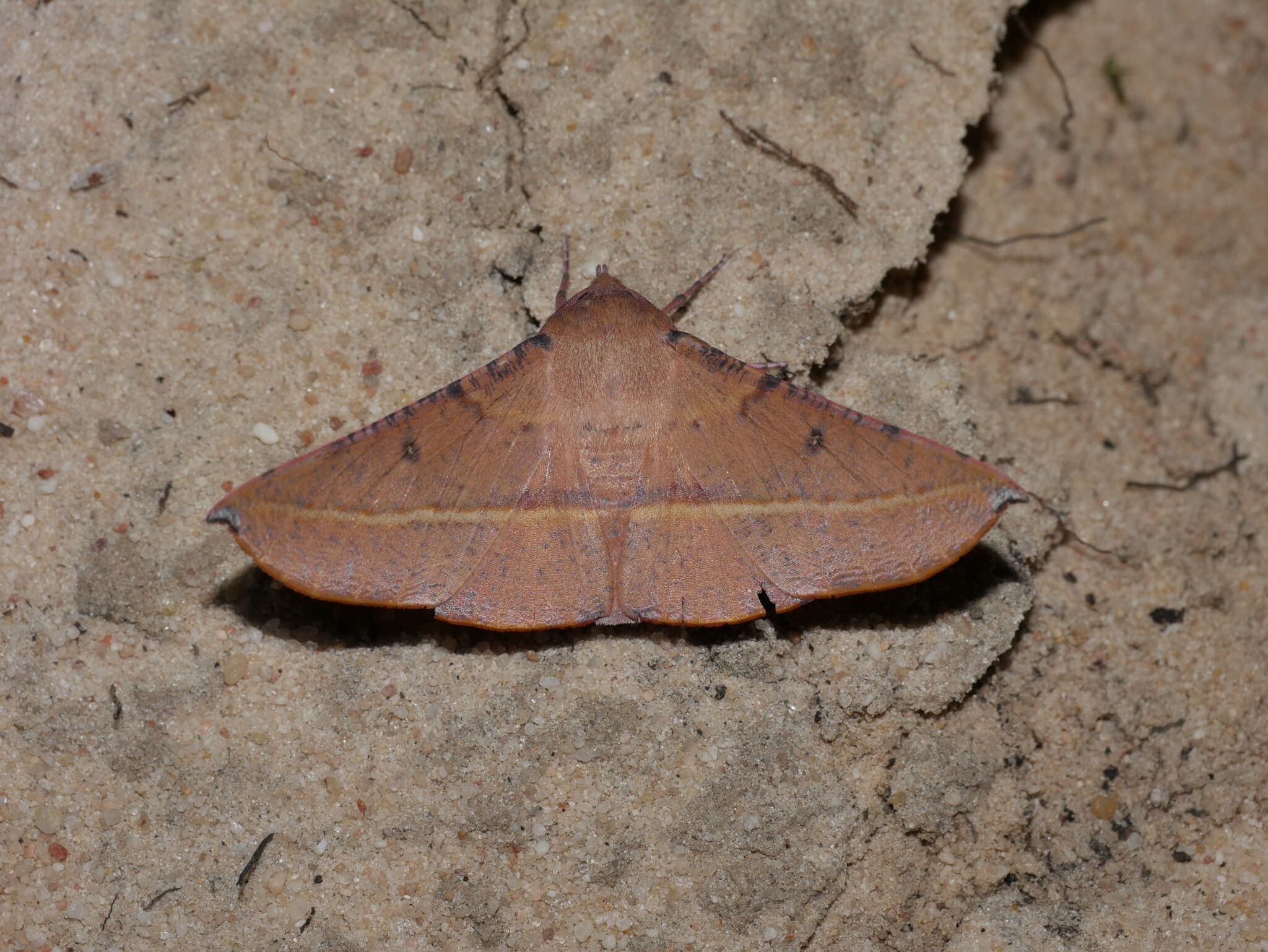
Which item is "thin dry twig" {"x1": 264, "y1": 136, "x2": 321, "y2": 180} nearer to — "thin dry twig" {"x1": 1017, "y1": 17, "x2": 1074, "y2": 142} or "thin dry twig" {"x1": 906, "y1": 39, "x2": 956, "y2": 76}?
"thin dry twig" {"x1": 906, "y1": 39, "x2": 956, "y2": 76}

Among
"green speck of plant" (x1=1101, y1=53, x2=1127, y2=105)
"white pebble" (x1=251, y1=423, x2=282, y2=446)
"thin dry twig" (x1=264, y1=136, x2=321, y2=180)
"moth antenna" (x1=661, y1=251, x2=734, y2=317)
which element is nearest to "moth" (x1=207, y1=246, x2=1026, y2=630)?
"moth antenna" (x1=661, y1=251, x2=734, y2=317)

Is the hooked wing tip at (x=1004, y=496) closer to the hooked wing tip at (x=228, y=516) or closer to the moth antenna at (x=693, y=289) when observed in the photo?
the moth antenna at (x=693, y=289)

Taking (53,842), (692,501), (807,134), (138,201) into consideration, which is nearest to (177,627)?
(53,842)

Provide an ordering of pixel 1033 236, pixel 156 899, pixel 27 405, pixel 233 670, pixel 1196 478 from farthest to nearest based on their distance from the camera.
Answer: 1. pixel 1033 236
2. pixel 1196 478
3. pixel 27 405
4. pixel 233 670
5. pixel 156 899

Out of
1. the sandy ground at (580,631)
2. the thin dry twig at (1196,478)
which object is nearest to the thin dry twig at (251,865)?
the sandy ground at (580,631)

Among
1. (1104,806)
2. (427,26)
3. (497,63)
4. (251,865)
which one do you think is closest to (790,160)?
(497,63)

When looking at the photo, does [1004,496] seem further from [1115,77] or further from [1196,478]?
[1115,77]
